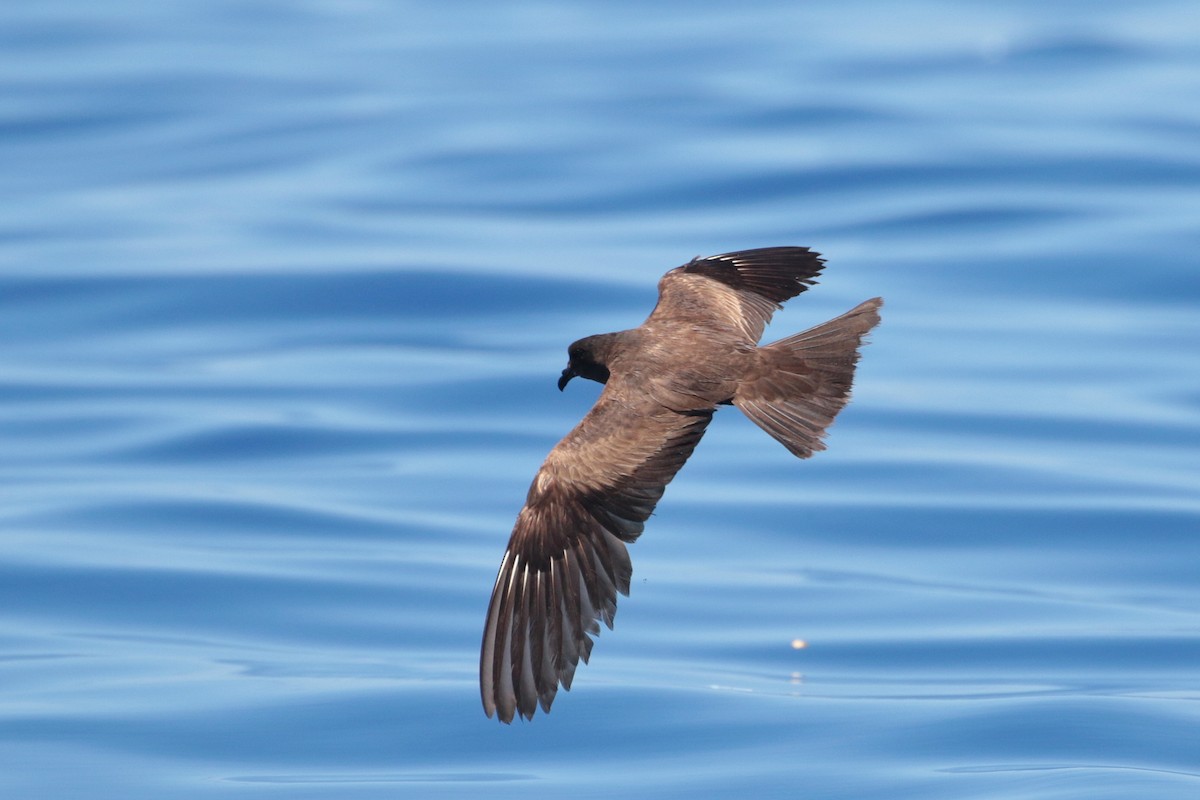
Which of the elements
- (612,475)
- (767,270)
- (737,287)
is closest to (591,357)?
(612,475)

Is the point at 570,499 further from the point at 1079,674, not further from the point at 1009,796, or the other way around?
the point at 1079,674

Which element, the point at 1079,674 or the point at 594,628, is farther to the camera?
the point at 1079,674

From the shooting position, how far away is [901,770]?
10.6 m

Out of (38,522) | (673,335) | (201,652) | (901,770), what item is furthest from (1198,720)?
(38,522)

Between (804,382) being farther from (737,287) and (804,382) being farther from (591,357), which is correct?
(737,287)

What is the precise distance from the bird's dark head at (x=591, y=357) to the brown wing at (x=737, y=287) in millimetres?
389

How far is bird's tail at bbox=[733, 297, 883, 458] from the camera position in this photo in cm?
743

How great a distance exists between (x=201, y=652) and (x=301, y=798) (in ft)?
6.20

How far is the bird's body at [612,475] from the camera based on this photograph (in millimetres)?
7328

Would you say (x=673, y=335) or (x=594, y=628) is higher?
(x=673, y=335)

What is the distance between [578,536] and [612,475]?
299 mm

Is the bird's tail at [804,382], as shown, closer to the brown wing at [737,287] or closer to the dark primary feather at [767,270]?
the brown wing at [737,287]

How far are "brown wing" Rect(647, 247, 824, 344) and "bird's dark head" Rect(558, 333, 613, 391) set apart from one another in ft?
1.28

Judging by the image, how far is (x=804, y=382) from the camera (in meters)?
7.61
